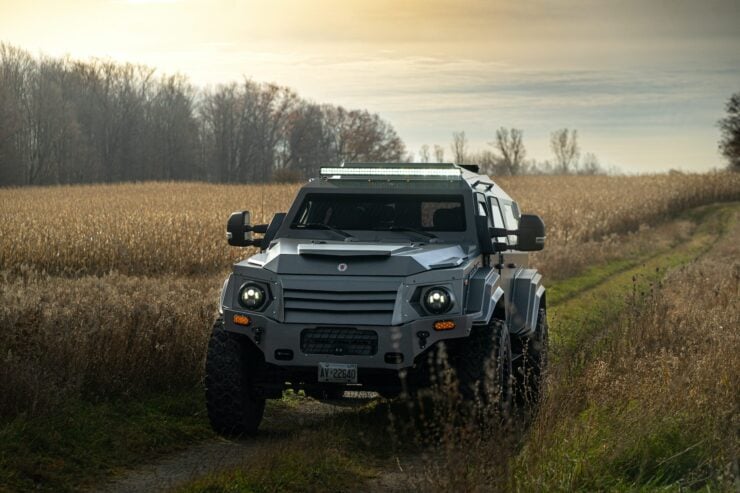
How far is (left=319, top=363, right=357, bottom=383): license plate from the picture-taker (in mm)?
8352

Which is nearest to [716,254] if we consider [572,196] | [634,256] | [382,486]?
[634,256]

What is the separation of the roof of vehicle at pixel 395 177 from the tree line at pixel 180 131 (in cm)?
8140

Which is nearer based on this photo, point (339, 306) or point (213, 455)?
point (339, 306)

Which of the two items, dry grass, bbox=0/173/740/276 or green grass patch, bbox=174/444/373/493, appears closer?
green grass patch, bbox=174/444/373/493

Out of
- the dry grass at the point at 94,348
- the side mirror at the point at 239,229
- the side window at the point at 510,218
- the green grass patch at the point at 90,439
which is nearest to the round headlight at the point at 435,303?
the side mirror at the point at 239,229

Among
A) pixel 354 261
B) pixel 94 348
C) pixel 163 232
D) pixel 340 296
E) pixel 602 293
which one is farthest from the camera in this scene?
pixel 163 232

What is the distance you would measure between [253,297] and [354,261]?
85 centimetres

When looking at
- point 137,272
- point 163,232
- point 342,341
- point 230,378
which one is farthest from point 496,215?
point 163,232

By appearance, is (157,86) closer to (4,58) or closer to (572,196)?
(4,58)

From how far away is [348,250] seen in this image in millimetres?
8602

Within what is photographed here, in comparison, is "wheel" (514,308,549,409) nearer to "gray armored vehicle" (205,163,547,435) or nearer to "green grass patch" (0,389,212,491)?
"gray armored vehicle" (205,163,547,435)

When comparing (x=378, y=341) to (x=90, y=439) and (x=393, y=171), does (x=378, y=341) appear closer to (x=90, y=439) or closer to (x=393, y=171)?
(x=393, y=171)

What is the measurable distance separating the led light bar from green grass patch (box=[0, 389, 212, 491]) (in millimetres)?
2580

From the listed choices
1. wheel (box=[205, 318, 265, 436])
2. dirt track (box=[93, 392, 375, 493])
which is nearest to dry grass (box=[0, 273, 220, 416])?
dirt track (box=[93, 392, 375, 493])
